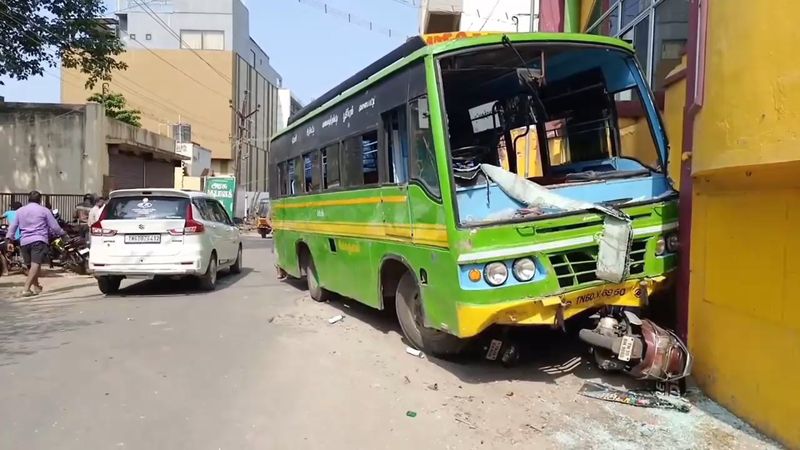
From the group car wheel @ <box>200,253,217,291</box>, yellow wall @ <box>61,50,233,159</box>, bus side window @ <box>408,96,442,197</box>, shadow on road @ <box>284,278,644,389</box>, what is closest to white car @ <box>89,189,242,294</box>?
car wheel @ <box>200,253,217,291</box>

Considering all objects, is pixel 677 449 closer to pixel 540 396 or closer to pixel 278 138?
pixel 540 396

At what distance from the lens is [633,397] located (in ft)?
16.1

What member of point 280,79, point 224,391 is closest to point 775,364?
point 224,391

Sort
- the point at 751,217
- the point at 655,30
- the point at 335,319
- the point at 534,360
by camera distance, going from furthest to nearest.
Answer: the point at 655,30
the point at 335,319
the point at 534,360
the point at 751,217

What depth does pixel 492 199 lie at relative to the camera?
17.4 feet

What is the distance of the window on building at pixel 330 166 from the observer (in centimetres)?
812

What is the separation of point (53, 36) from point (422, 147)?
14.7 meters

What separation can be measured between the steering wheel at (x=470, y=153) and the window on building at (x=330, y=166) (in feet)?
6.80

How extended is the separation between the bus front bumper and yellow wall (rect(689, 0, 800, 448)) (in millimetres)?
617

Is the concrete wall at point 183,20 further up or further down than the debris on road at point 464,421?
further up

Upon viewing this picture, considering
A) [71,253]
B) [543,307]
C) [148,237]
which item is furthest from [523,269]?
[71,253]

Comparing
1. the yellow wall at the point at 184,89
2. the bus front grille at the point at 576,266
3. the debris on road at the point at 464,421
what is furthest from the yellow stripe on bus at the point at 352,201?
the yellow wall at the point at 184,89

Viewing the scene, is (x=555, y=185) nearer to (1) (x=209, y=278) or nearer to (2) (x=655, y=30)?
(2) (x=655, y=30)

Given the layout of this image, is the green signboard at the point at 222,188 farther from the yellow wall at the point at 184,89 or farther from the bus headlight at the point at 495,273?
the bus headlight at the point at 495,273
